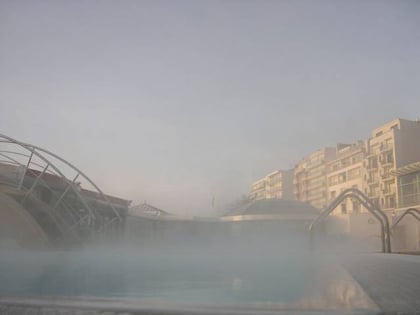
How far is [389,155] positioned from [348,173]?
1080cm

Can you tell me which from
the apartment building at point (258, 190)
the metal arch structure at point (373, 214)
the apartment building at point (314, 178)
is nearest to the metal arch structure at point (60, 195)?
the metal arch structure at point (373, 214)

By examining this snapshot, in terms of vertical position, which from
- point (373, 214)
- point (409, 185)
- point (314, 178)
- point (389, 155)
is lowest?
point (373, 214)

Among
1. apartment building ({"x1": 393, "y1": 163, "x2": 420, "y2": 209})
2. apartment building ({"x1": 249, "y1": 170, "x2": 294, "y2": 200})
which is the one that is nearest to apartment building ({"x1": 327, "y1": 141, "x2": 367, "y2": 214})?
apartment building ({"x1": 393, "y1": 163, "x2": 420, "y2": 209})

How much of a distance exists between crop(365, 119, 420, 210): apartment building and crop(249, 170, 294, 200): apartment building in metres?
32.5

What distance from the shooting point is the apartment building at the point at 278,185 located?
3250 inches

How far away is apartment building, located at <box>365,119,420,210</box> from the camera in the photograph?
1699 inches

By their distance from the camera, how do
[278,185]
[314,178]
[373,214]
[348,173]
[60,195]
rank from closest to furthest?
[373,214] < [60,195] < [348,173] < [314,178] < [278,185]

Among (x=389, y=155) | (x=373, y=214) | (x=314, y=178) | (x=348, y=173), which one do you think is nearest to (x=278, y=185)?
(x=314, y=178)

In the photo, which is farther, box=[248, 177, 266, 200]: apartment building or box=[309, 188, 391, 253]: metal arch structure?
box=[248, 177, 266, 200]: apartment building

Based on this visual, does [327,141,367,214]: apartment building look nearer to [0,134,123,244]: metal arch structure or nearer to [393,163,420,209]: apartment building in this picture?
[393,163,420,209]: apartment building

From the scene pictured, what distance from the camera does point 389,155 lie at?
150 feet

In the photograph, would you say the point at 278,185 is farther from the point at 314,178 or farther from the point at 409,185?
the point at 409,185

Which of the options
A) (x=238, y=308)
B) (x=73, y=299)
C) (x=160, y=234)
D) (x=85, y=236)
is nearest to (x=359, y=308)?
(x=238, y=308)

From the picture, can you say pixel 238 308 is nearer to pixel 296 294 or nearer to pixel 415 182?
pixel 296 294
